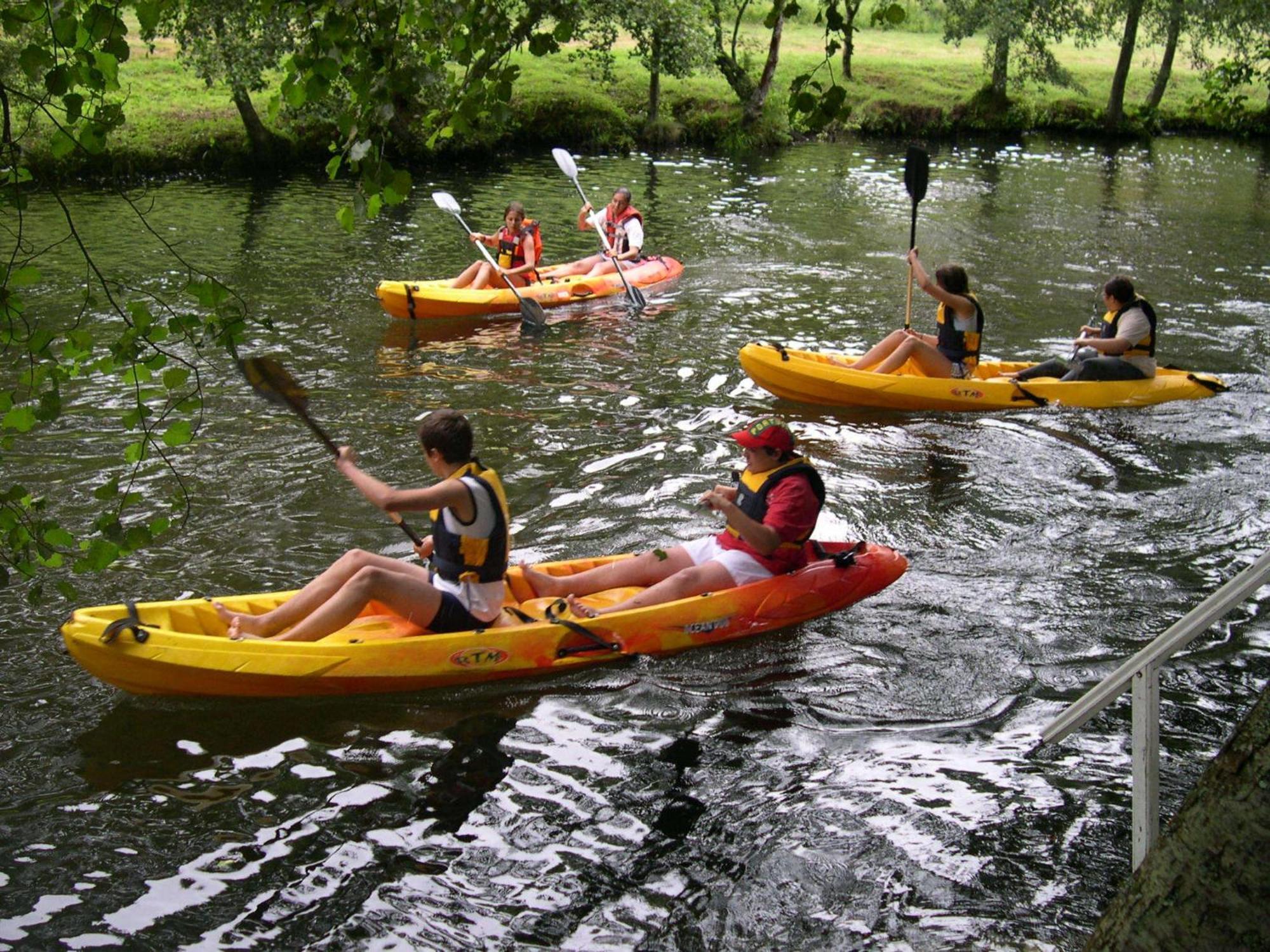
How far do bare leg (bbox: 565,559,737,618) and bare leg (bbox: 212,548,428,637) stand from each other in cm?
112

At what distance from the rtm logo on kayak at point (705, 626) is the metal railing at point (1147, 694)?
9.09ft

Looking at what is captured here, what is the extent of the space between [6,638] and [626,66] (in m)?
25.3

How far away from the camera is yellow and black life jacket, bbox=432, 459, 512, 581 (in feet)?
18.9

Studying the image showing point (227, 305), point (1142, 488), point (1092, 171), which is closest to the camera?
point (227, 305)

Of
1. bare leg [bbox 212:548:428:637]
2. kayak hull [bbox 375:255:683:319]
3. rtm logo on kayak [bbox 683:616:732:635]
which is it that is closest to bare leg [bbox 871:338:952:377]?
kayak hull [bbox 375:255:683:319]

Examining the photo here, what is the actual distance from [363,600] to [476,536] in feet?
2.08

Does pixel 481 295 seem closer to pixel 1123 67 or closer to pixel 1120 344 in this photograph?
pixel 1120 344

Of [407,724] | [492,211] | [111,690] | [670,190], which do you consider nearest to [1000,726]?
[407,724]

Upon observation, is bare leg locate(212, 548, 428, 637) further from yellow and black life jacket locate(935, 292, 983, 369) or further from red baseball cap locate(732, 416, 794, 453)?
yellow and black life jacket locate(935, 292, 983, 369)

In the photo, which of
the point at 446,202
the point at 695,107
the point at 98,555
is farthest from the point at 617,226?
the point at 695,107

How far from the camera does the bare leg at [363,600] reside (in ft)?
18.8

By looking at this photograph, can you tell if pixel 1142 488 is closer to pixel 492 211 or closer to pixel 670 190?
pixel 492 211

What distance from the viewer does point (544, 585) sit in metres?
6.44

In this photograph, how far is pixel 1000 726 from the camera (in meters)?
5.75
